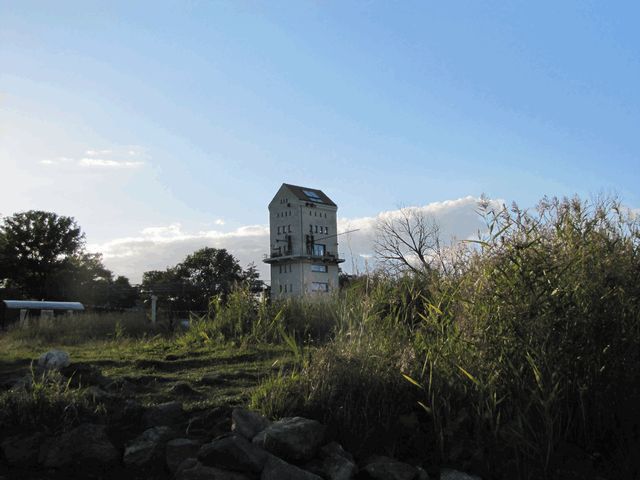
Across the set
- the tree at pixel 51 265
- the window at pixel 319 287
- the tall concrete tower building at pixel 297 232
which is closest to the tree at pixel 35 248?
the tree at pixel 51 265

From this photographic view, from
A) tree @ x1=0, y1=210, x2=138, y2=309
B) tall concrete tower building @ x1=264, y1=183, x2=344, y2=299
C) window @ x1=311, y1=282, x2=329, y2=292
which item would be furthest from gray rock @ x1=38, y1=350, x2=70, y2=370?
tall concrete tower building @ x1=264, y1=183, x2=344, y2=299

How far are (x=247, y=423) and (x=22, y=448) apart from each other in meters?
1.60

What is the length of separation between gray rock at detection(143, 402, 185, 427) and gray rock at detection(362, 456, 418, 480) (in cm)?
155

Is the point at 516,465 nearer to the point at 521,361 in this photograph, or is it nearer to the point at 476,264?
the point at 521,361

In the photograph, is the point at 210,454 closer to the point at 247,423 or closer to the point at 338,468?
the point at 247,423

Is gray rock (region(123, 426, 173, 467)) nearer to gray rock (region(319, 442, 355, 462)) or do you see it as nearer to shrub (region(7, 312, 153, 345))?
gray rock (region(319, 442, 355, 462))

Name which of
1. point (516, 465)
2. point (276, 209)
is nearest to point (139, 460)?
point (516, 465)

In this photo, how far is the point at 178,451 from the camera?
402 centimetres

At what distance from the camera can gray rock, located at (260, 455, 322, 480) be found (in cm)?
378

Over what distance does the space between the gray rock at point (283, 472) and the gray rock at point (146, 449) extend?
790mm

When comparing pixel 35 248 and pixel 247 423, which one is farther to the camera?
pixel 35 248

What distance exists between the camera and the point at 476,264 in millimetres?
5094

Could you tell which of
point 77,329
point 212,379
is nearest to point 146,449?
point 212,379

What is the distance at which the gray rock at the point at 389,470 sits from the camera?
12.9ft
